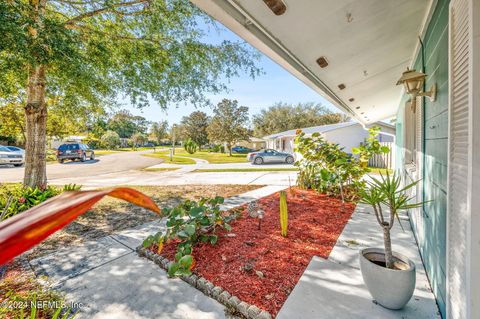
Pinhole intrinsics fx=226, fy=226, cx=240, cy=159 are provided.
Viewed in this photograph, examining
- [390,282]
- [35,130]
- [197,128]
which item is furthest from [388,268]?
[197,128]

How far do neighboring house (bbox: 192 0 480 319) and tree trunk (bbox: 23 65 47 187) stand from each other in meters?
5.56

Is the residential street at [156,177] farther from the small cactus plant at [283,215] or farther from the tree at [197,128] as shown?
the tree at [197,128]

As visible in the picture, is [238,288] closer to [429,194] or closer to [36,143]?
[429,194]

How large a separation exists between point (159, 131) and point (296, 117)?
123 feet

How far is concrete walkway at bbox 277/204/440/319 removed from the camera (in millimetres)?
1922

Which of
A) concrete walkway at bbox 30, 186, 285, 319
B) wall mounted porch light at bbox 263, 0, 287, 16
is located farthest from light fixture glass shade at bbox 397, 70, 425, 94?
concrete walkway at bbox 30, 186, 285, 319

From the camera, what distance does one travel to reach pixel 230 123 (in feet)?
97.9

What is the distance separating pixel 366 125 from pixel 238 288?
11596 millimetres

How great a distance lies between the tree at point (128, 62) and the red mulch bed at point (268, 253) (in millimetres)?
3733

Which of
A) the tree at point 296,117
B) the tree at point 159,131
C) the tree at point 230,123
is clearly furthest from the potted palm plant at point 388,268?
the tree at point 159,131

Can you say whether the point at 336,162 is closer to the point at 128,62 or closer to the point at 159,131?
the point at 128,62

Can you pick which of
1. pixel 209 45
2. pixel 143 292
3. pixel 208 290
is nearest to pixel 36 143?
pixel 209 45

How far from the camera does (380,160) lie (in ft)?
46.9

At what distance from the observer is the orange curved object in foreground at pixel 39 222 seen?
0.40 metres
